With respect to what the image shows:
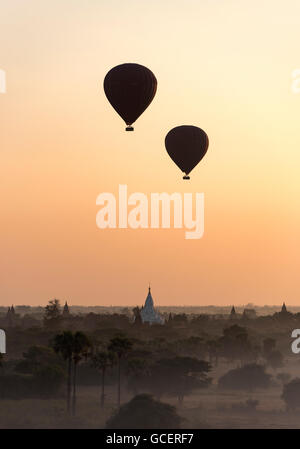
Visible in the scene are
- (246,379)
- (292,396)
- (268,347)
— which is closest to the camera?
(292,396)

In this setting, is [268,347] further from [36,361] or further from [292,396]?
[36,361]

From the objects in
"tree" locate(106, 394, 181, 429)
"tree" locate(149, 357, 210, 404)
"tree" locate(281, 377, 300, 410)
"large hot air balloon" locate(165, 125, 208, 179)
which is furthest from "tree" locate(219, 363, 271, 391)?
"large hot air balloon" locate(165, 125, 208, 179)

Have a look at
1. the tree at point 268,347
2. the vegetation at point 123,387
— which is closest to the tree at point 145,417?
the vegetation at point 123,387

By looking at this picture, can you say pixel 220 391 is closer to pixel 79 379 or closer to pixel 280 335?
pixel 79 379

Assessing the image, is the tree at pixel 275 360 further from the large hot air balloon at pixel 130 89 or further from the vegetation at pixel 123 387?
the large hot air balloon at pixel 130 89

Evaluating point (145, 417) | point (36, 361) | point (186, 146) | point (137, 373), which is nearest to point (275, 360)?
point (137, 373)

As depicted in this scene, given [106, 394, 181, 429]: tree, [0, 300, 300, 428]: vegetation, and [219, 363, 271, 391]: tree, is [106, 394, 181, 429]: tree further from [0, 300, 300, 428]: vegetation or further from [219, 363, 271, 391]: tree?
[219, 363, 271, 391]: tree
